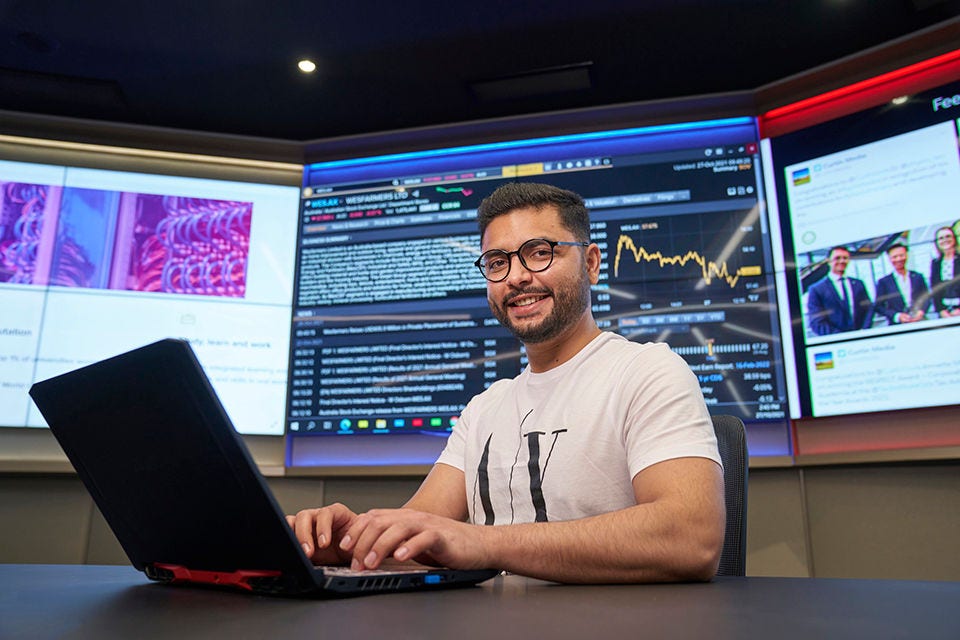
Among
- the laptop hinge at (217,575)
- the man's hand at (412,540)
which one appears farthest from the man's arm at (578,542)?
the laptop hinge at (217,575)

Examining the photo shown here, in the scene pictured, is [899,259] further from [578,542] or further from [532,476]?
[578,542]

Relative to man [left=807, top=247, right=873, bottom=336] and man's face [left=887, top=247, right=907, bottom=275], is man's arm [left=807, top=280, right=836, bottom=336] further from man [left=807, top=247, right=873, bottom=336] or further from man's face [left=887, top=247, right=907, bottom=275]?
man's face [left=887, top=247, right=907, bottom=275]

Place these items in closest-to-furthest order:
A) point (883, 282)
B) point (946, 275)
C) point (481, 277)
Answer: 1. point (946, 275)
2. point (883, 282)
3. point (481, 277)

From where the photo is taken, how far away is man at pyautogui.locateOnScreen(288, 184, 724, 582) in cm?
85

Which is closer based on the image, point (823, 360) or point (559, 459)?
point (559, 459)

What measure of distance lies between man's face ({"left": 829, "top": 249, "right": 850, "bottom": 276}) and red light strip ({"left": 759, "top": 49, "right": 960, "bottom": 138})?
0.56m

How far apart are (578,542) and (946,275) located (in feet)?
6.74

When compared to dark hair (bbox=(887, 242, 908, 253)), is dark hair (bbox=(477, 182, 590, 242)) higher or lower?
lower

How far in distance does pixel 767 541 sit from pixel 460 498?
144 cm

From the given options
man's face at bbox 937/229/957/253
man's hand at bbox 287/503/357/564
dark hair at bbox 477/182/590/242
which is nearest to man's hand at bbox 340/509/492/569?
man's hand at bbox 287/503/357/564

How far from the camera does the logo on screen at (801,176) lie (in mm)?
2643

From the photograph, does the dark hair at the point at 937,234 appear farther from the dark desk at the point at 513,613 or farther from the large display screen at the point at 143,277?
the large display screen at the point at 143,277

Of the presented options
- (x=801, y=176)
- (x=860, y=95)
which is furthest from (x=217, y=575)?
(x=860, y=95)

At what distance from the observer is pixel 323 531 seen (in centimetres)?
98
